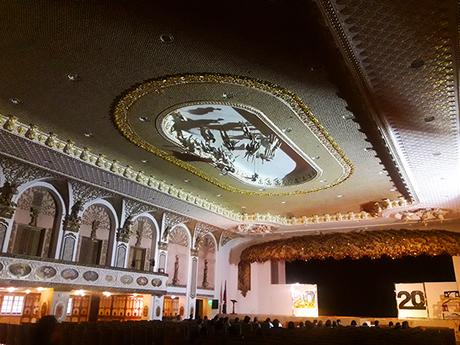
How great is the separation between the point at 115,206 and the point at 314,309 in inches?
480

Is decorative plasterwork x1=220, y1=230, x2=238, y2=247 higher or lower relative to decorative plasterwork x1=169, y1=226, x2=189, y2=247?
higher

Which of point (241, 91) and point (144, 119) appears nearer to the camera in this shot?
point (241, 91)

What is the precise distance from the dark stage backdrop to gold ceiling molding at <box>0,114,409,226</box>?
3.92 m

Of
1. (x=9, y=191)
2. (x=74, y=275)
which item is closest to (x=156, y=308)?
(x=74, y=275)

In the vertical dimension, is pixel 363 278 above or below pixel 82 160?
below

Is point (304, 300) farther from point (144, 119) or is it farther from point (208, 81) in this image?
point (208, 81)

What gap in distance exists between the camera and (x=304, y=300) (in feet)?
66.2

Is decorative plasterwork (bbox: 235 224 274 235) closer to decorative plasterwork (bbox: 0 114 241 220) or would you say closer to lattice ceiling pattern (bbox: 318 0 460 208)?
decorative plasterwork (bbox: 0 114 241 220)

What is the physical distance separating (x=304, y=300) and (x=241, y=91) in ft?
50.9

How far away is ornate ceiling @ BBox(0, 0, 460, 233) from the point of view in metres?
5.66

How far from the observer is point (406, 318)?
1698 centimetres

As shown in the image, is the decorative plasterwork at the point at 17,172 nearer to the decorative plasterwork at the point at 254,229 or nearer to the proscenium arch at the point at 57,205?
the proscenium arch at the point at 57,205

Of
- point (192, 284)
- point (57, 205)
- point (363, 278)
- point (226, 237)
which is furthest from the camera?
point (226, 237)

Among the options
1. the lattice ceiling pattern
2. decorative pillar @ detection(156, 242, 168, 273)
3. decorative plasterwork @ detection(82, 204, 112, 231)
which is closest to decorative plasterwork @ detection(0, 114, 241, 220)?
decorative plasterwork @ detection(82, 204, 112, 231)
